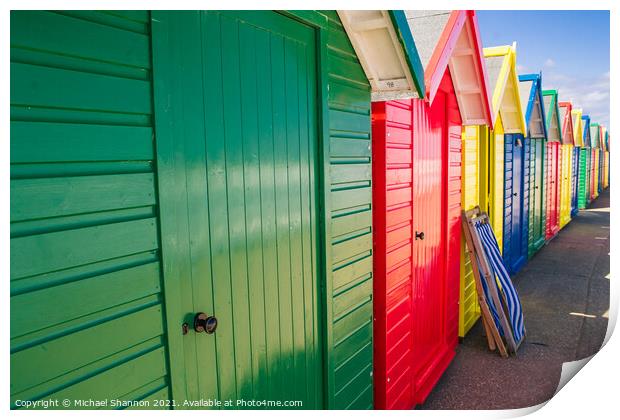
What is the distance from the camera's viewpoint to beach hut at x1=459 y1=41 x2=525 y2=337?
636cm

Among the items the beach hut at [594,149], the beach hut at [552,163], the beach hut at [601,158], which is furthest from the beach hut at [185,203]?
A: the beach hut at [601,158]

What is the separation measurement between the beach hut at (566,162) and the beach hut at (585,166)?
174 inches

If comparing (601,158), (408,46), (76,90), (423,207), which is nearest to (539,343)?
(423,207)

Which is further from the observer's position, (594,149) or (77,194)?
(594,149)

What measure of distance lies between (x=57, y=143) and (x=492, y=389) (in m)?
4.81

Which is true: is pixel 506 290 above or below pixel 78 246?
below

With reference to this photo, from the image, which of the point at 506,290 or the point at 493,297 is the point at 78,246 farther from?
the point at 506,290

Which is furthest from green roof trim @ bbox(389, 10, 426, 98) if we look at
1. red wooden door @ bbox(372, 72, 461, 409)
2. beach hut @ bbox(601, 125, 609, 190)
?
beach hut @ bbox(601, 125, 609, 190)

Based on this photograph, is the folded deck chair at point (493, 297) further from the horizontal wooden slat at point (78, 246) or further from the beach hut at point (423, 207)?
the horizontal wooden slat at point (78, 246)

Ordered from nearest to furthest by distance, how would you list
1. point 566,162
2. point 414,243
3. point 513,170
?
point 414,243 → point 513,170 → point 566,162

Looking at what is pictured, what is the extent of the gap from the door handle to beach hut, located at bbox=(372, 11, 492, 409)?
6.41ft

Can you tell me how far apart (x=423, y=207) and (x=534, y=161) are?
321 inches

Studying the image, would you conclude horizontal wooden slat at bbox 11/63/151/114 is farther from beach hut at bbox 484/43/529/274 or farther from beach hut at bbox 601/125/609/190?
beach hut at bbox 601/125/609/190

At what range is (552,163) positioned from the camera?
554 inches
